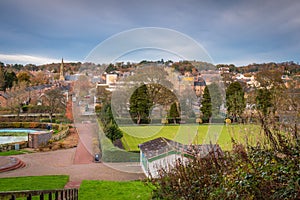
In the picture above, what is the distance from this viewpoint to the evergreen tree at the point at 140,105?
1850cm

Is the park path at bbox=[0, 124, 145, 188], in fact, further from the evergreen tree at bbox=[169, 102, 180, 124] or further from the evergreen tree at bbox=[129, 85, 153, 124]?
the evergreen tree at bbox=[169, 102, 180, 124]

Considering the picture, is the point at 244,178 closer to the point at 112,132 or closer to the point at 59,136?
the point at 112,132

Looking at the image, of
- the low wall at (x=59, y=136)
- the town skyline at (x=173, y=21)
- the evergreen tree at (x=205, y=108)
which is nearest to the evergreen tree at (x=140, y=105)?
the low wall at (x=59, y=136)

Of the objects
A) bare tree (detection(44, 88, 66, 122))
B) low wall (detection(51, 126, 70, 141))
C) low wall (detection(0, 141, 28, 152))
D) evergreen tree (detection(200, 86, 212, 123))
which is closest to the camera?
low wall (detection(0, 141, 28, 152))

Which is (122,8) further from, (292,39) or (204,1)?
(292,39)

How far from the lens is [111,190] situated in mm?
7652

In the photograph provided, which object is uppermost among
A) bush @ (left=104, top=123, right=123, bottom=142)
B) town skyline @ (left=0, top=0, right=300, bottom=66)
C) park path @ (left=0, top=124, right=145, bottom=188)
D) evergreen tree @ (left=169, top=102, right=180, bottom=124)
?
town skyline @ (left=0, top=0, right=300, bottom=66)

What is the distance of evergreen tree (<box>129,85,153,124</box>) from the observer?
18497 mm

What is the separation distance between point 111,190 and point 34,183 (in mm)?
2589

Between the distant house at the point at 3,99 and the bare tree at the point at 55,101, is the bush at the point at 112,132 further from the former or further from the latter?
the distant house at the point at 3,99

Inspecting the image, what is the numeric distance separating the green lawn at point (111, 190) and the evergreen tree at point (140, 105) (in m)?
9.91

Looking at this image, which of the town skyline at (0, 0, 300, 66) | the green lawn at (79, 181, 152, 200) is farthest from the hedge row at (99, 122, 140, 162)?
the town skyline at (0, 0, 300, 66)

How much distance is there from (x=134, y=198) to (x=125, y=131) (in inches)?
493

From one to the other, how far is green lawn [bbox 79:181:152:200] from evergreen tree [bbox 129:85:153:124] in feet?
32.5
